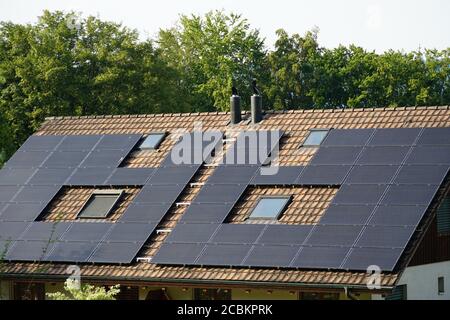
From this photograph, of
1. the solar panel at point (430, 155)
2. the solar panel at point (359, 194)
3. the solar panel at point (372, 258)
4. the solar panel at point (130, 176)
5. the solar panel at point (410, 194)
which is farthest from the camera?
the solar panel at point (130, 176)

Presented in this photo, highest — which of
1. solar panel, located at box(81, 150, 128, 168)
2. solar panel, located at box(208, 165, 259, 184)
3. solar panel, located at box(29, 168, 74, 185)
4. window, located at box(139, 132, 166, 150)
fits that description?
window, located at box(139, 132, 166, 150)

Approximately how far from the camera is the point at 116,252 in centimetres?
3875

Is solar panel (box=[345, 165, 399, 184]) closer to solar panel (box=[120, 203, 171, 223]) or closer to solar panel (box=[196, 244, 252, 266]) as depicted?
solar panel (box=[196, 244, 252, 266])

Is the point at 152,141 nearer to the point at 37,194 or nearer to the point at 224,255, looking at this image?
the point at 37,194

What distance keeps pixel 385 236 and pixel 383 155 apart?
414 cm

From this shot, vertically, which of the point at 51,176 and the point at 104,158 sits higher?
the point at 104,158

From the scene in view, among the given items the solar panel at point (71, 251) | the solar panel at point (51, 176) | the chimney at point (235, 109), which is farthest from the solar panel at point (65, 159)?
the chimney at point (235, 109)

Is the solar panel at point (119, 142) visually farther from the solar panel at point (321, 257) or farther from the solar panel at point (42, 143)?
the solar panel at point (321, 257)

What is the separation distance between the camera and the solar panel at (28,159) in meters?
44.8

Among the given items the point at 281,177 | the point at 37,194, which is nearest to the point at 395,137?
the point at 281,177

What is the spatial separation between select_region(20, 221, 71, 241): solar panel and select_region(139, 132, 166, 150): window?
4318 mm

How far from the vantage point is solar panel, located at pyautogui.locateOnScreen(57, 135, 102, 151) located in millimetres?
45000

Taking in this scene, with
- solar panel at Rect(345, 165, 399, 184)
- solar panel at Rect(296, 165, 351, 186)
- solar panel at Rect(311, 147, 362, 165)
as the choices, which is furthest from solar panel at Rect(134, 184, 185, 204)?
solar panel at Rect(345, 165, 399, 184)

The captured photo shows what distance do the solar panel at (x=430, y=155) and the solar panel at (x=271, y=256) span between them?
4.74 m
